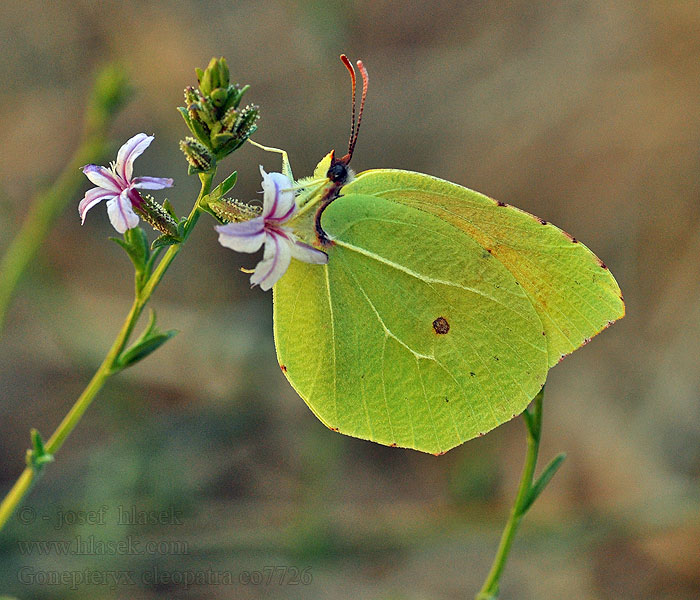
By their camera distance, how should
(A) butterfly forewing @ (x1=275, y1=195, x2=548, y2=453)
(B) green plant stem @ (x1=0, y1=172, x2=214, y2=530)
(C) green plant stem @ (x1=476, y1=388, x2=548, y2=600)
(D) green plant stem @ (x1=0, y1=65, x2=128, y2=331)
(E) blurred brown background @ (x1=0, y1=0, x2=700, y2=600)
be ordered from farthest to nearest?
(E) blurred brown background @ (x1=0, y1=0, x2=700, y2=600)
(D) green plant stem @ (x1=0, y1=65, x2=128, y2=331)
(A) butterfly forewing @ (x1=275, y1=195, x2=548, y2=453)
(C) green plant stem @ (x1=476, y1=388, x2=548, y2=600)
(B) green plant stem @ (x1=0, y1=172, x2=214, y2=530)

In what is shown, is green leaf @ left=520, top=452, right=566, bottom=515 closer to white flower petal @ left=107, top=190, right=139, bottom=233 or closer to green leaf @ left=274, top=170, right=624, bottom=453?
green leaf @ left=274, top=170, right=624, bottom=453

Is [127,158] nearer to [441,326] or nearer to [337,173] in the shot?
[337,173]

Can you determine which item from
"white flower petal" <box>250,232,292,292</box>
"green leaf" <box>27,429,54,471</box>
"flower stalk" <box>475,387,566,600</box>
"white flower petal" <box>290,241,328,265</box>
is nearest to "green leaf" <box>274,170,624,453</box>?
"flower stalk" <box>475,387,566,600</box>

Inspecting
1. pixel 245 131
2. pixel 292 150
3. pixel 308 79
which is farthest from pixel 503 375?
pixel 308 79

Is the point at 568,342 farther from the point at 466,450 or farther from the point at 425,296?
the point at 466,450

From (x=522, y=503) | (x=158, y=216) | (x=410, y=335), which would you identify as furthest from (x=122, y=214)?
(x=522, y=503)

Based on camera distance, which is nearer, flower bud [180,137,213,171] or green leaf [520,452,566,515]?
flower bud [180,137,213,171]

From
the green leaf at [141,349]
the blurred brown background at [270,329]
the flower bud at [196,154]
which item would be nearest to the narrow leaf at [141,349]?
the green leaf at [141,349]
